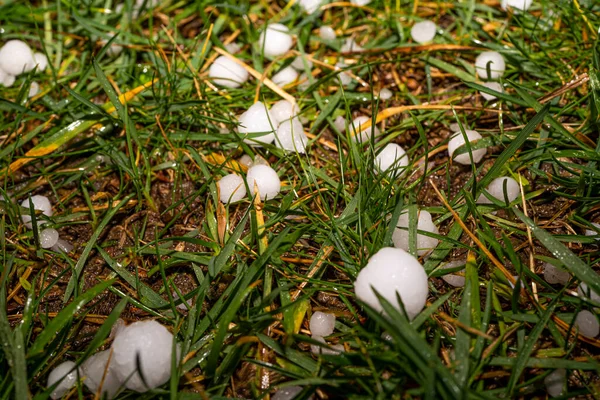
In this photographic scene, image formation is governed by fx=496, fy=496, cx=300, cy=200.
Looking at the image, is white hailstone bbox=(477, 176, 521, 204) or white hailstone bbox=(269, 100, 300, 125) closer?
white hailstone bbox=(477, 176, 521, 204)

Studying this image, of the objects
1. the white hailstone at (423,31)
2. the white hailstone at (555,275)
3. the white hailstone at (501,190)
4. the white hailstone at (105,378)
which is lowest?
the white hailstone at (555,275)

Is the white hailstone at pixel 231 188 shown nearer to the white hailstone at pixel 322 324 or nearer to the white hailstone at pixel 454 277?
the white hailstone at pixel 322 324

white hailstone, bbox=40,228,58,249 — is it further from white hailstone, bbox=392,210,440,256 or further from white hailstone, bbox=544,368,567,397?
white hailstone, bbox=544,368,567,397

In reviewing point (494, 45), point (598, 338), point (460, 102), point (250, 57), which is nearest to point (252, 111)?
point (250, 57)

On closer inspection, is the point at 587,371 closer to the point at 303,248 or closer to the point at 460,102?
the point at 303,248

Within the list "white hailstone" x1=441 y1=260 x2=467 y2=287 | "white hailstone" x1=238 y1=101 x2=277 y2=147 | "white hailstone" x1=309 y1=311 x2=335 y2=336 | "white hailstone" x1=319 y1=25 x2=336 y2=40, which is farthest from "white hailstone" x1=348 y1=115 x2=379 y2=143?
"white hailstone" x1=309 y1=311 x2=335 y2=336

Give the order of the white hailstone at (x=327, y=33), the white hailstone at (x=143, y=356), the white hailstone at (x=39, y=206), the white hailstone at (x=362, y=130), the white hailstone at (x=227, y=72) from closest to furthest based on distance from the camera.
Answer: the white hailstone at (x=143, y=356) < the white hailstone at (x=39, y=206) < the white hailstone at (x=362, y=130) < the white hailstone at (x=227, y=72) < the white hailstone at (x=327, y=33)

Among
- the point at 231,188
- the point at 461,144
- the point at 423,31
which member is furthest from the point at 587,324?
the point at 423,31

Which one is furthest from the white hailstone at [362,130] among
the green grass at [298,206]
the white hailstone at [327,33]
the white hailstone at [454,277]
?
the white hailstone at [454,277]
